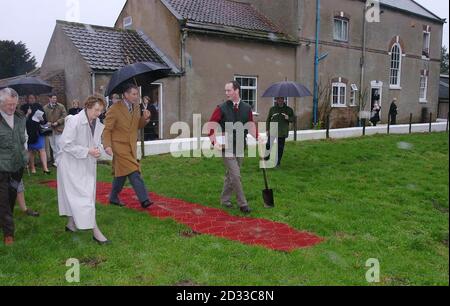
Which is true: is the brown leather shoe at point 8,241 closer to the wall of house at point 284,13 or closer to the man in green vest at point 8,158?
the man in green vest at point 8,158

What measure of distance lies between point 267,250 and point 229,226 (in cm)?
111

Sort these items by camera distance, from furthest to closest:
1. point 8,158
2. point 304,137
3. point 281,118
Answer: point 304,137
point 281,118
point 8,158

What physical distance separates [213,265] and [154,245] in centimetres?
97

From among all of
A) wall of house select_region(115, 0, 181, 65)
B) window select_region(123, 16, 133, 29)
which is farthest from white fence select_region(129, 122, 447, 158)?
window select_region(123, 16, 133, 29)

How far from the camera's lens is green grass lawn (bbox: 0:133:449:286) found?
447cm

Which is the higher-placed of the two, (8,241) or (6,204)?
(6,204)

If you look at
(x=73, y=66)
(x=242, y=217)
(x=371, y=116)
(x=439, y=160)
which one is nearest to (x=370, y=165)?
(x=439, y=160)

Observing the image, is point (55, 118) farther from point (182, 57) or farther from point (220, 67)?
point (220, 67)

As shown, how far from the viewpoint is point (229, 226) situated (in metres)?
6.16

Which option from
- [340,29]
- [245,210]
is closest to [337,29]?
[340,29]

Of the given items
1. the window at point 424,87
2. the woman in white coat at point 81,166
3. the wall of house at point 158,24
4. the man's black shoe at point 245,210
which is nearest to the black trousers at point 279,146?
the man's black shoe at point 245,210

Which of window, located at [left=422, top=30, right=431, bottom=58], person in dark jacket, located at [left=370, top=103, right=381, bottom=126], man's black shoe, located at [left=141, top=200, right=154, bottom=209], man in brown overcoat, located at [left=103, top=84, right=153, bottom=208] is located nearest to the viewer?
man in brown overcoat, located at [left=103, top=84, right=153, bottom=208]

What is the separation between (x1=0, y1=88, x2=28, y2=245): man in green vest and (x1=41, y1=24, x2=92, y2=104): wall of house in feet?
32.0

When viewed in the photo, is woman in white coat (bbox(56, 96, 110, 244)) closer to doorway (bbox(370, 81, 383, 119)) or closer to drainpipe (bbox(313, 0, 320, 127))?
drainpipe (bbox(313, 0, 320, 127))
